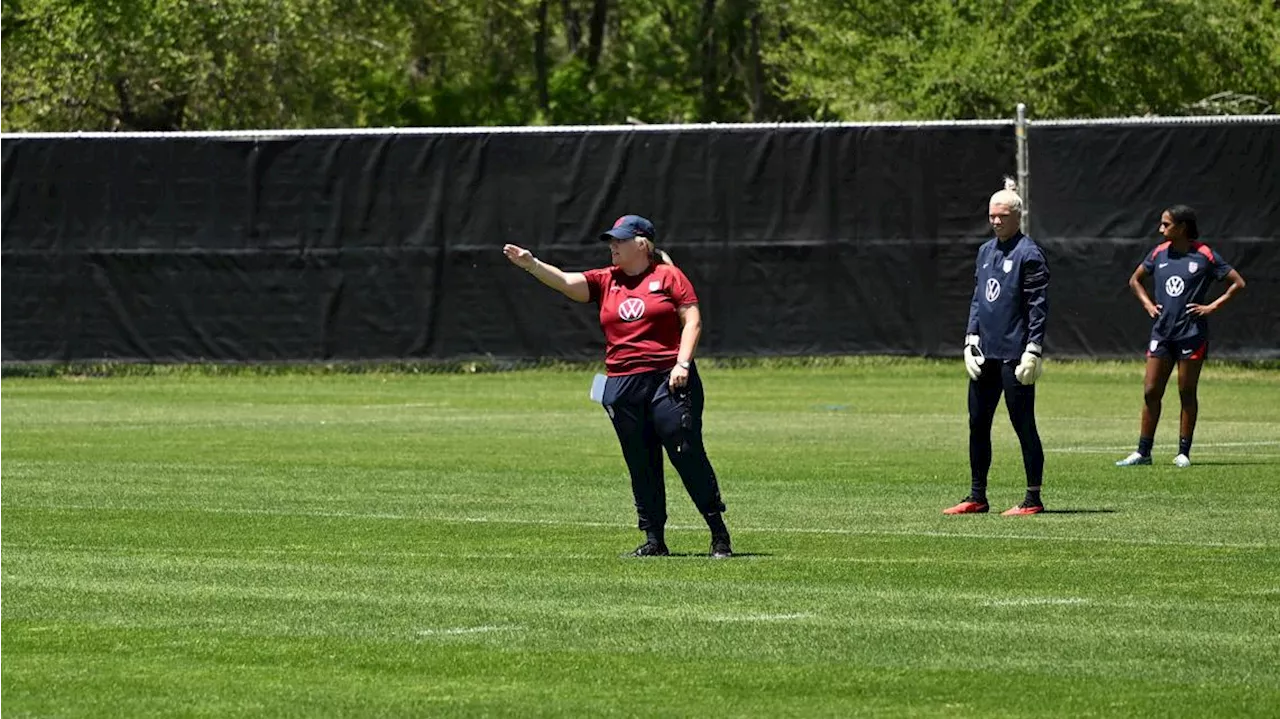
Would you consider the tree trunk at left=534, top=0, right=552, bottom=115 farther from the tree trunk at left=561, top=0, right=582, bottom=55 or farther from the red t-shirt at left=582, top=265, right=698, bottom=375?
the red t-shirt at left=582, top=265, right=698, bottom=375

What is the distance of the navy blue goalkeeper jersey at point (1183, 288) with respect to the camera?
1900 centimetres

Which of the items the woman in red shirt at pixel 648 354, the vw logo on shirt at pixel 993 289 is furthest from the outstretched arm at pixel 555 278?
the vw logo on shirt at pixel 993 289

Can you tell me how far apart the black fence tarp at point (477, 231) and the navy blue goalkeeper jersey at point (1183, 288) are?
946 cm

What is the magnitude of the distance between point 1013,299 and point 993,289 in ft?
0.50

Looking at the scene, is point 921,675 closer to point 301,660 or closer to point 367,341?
point 301,660

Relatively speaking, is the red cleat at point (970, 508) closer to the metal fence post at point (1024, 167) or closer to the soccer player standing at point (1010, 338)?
the soccer player standing at point (1010, 338)

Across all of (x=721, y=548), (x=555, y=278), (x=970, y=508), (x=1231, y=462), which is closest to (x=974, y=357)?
(x=970, y=508)

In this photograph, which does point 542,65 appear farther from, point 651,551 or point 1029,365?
point 651,551

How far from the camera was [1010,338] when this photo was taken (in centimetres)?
1484

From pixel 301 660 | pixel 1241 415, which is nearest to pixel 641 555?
pixel 301 660

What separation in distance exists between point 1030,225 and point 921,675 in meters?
20.5

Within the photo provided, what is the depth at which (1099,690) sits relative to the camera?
8297mm

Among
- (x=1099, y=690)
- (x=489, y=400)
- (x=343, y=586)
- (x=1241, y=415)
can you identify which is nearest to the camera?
(x=1099, y=690)

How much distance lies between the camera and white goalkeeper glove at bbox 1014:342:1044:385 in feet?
48.1
